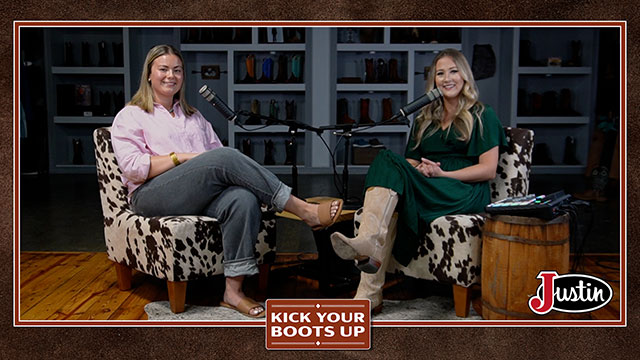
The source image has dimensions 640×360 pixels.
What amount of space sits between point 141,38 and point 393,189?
0.95 m

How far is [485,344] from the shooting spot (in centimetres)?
207

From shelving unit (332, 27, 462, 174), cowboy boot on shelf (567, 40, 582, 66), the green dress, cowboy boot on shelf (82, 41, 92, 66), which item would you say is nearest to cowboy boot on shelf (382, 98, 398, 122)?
shelving unit (332, 27, 462, 174)

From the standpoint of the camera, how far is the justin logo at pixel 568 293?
78.3 inches

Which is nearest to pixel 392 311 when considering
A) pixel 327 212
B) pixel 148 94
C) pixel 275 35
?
pixel 327 212

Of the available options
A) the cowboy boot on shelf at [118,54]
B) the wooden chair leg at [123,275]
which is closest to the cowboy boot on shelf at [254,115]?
the cowboy boot on shelf at [118,54]

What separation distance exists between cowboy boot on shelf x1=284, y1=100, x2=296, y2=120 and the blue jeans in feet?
0.65

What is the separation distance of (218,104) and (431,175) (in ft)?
2.60

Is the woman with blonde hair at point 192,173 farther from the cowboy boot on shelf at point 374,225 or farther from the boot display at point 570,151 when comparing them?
the boot display at point 570,151

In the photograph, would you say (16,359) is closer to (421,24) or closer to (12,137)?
(12,137)

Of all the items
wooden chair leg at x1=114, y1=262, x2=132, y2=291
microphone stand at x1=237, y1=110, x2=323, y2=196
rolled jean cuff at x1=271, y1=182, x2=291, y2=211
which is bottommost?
wooden chair leg at x1=114, y1=262, x2=132, y2=291

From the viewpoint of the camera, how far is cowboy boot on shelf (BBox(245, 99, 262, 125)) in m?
2.09

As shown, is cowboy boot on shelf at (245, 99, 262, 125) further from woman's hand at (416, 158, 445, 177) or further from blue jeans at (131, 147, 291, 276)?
woman's hand at (416, 158, 445, 177)

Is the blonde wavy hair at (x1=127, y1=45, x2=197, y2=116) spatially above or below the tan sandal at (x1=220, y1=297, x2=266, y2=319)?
above

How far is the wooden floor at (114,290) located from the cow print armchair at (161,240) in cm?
9
